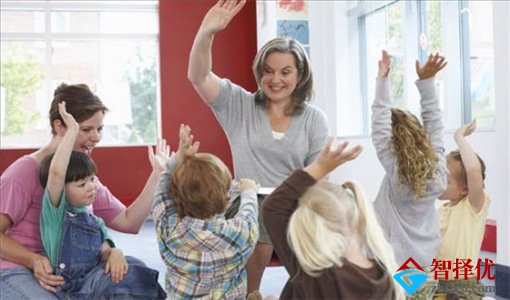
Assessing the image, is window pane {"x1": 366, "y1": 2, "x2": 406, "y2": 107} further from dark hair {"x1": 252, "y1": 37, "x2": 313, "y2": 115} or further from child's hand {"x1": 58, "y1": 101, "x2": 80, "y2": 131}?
child's hand {"x1": 58, "y1": 101, "x2": 80, "y2": 131}

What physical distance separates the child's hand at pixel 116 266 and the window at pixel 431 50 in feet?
8.67

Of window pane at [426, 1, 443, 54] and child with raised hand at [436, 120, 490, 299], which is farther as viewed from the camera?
window pane at [426, 1, 443, 54]

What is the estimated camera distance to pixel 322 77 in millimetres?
5918

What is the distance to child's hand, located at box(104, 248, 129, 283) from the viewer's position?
2.06 metres

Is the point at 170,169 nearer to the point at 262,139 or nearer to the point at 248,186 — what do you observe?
the point at 248,186

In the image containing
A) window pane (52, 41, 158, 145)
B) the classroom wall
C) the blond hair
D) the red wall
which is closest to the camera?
the blond hair

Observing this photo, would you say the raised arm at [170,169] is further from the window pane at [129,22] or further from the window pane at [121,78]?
the window pane at [129,22]

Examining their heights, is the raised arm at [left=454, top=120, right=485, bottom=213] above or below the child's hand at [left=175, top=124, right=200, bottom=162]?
below

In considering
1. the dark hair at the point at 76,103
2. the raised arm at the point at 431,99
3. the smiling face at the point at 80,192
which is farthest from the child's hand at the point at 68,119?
the raised arm at the point at 431,99

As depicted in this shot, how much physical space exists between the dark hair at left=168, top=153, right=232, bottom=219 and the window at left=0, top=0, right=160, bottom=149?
18.2ft

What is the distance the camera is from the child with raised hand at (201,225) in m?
1.80

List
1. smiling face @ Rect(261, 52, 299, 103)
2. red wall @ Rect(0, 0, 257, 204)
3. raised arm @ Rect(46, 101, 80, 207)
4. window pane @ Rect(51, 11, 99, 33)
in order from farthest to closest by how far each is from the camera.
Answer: window pane @ Rect(51, 11, 99, 33)
red wall @ Rect(0, 0, 257, 204)
smiling face @ Rect(261, 52, 299, 103)
raised arm @ Rect(46, 101, 80, 207)

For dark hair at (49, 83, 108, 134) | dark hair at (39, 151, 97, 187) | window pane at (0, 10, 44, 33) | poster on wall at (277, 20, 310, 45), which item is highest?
window pane at (0, 10, 44, 33)

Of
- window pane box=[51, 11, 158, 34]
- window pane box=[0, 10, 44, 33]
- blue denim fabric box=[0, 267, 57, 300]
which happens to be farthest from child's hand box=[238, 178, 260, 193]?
window pane box=[0, 10, 44, 33]
